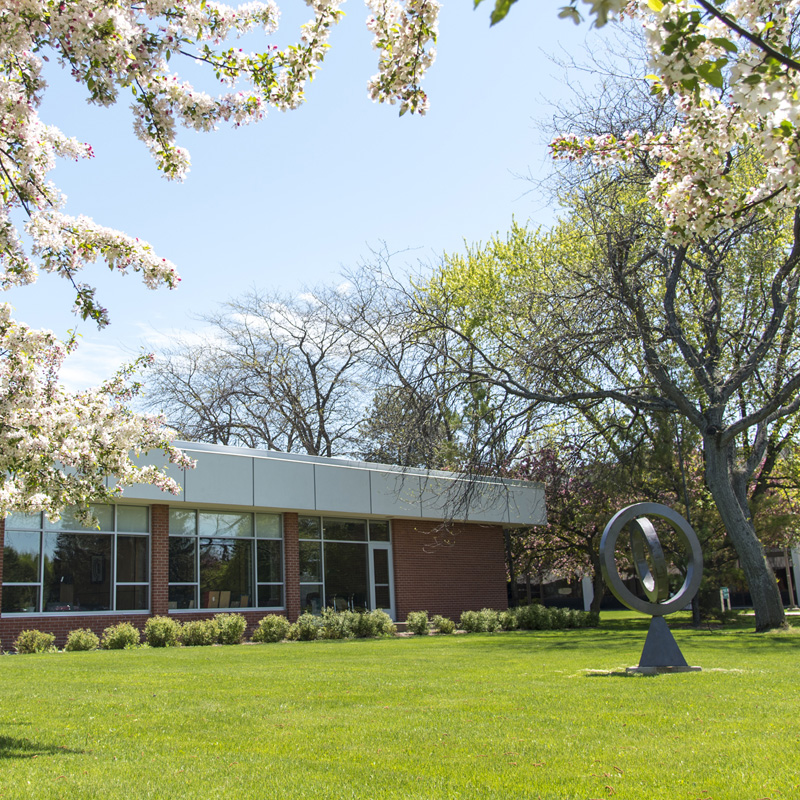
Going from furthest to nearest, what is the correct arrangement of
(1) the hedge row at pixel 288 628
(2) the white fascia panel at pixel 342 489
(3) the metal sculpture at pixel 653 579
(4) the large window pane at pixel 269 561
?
(2) the white fascia panel at pixel 342 489, (4) the large window pane at pixel 269 561, (1) the hedge row at pixel 288 628, (3) the metal sculpture at pixel 653 579

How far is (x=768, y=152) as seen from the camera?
4.42 meters

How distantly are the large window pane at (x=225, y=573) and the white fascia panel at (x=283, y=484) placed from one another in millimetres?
1513

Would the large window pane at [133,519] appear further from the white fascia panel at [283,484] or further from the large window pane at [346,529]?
the large window pane at [346,529]

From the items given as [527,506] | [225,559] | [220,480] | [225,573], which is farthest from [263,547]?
[527,506]

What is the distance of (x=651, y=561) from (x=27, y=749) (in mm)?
8651

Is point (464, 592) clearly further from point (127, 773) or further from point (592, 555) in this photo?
point (127, 773)

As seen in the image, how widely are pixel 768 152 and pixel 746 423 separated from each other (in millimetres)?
15854

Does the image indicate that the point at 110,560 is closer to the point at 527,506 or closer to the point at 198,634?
the point at 198,634

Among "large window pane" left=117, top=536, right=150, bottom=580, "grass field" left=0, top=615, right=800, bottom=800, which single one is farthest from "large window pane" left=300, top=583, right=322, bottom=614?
"grass field" left=0, top=615, right=800, bottom=800

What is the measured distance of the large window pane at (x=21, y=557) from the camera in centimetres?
1850

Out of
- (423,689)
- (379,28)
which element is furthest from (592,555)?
(379,28)

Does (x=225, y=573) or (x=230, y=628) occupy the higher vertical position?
(x=225, y=573)

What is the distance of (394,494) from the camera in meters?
25.7

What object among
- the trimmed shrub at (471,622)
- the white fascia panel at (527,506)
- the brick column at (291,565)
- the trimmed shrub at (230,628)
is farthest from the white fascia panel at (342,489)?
the white fascia panel at (527,506)
